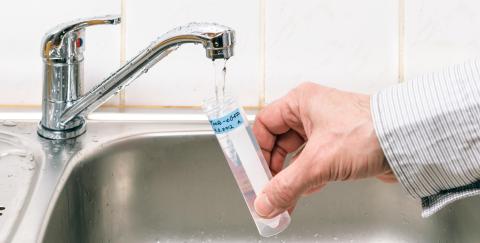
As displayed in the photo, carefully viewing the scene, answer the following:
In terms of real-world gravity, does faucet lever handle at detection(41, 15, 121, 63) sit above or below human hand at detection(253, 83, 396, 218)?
above

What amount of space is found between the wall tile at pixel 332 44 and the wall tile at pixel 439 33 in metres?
0.02

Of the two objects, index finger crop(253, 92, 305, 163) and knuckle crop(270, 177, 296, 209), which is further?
index finger crop(253, 92, 305, 163)

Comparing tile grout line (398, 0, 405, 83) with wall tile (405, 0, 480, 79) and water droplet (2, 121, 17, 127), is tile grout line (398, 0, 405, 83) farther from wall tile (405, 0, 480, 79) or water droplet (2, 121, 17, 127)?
water droplet (2, 121, 17, 127)

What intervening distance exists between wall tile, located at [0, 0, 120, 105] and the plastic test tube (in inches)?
14.7

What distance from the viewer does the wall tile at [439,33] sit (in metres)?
1.00

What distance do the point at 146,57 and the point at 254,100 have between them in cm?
24

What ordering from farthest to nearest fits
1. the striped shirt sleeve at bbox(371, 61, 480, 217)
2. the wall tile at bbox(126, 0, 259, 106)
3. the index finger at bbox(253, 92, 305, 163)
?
the wall tile at bbox(126, 0, 259, 106) < the index finger at bbox(253, 92, 305, 163) < the striped shirt sleeve at bbox(371, 61, 480, 217)

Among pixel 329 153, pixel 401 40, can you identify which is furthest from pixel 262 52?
pixel 329 153

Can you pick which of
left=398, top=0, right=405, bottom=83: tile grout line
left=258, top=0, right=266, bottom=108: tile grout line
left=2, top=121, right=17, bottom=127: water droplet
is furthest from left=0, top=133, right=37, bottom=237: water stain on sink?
left=398, top=0, right=405, bottom=83: tile grout line

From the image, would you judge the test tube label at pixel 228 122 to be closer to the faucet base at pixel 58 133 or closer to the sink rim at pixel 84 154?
the sink rim at pixel 84 154

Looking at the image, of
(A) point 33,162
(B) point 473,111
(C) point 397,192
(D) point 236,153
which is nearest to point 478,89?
(B) point 473,111

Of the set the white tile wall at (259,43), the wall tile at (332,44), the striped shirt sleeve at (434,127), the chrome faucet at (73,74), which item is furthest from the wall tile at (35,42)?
the striped shirt sleeve at (434,127)

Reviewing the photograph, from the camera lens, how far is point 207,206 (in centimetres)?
93

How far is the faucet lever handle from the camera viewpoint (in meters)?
0.81
